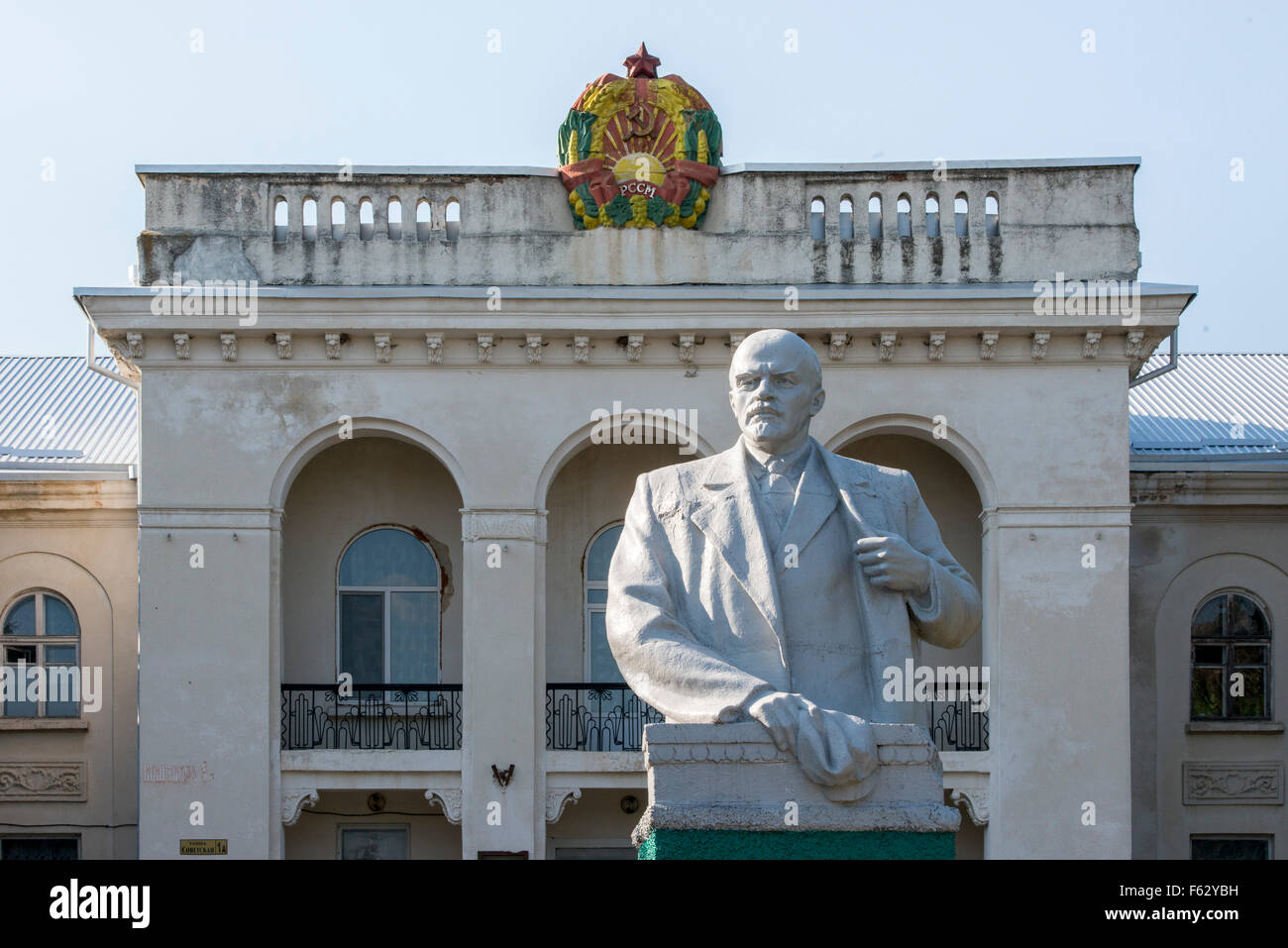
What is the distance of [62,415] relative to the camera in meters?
Result: 31.9

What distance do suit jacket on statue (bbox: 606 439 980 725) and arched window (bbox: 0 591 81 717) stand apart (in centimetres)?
2072

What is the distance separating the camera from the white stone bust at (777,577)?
8203 millimetres

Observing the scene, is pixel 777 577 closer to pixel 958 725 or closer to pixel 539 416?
pixel 539 416

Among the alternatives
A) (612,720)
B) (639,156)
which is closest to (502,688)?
(612,720)

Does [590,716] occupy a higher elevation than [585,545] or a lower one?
lower

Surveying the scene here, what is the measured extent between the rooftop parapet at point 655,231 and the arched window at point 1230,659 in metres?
5.04

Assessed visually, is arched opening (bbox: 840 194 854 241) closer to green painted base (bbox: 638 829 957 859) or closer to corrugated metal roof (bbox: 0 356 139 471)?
corrugated metal roof (bbox: 0 356 139 471)

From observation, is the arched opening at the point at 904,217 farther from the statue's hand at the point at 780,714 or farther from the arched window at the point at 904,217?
the statue's hand at the point at 780,714

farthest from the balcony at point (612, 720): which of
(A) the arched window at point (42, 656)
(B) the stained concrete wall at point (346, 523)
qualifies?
(A) the arched window at point (42, 656)

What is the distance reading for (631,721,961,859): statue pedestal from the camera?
7.79 m

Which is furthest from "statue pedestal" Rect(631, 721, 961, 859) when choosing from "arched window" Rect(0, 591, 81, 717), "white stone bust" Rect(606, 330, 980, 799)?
"arched window" Rect(0, 591, 81, 717)

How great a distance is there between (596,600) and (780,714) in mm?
19669

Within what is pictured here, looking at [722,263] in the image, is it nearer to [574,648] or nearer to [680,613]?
[574,648]

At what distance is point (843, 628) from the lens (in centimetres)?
843
